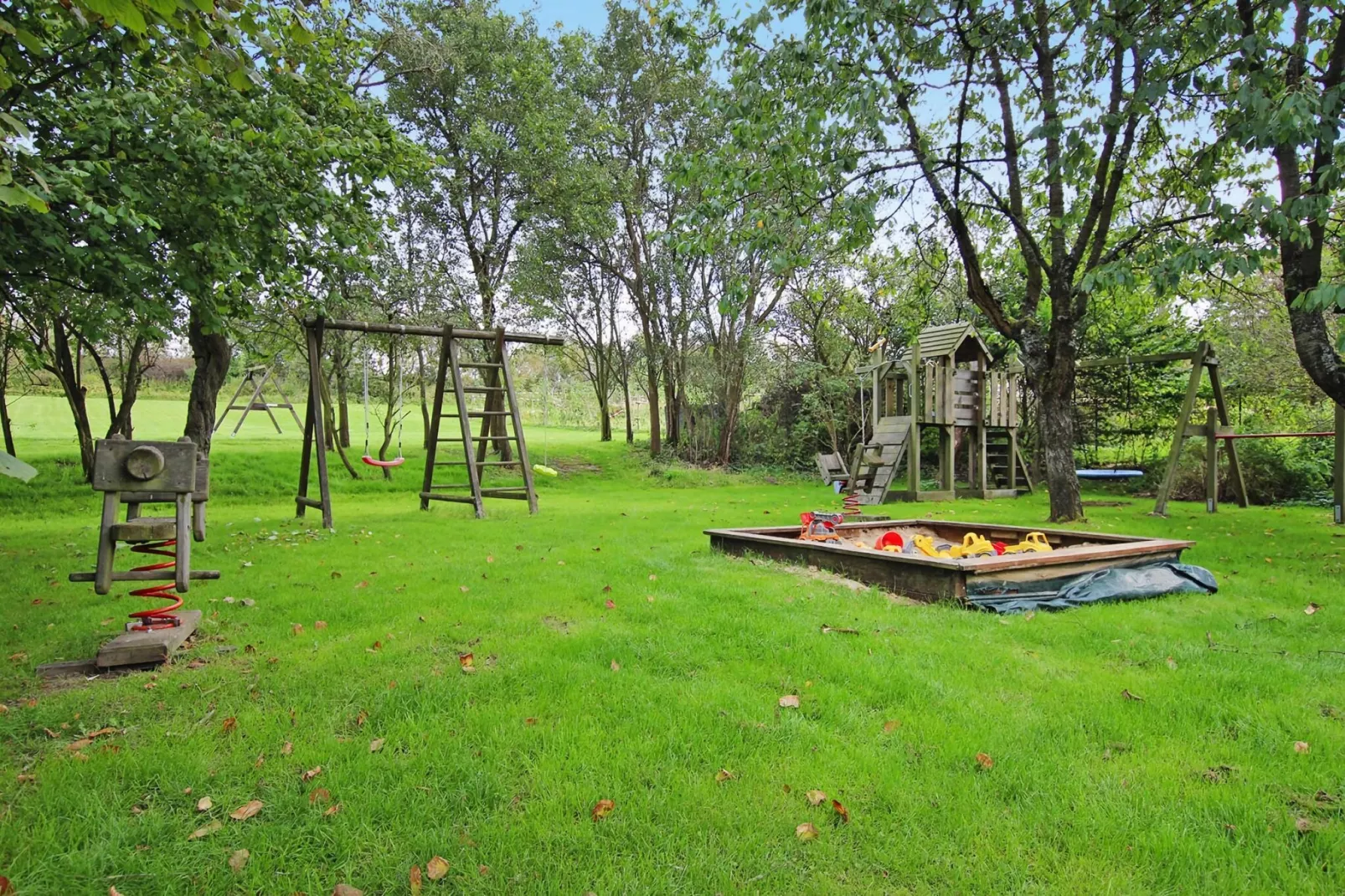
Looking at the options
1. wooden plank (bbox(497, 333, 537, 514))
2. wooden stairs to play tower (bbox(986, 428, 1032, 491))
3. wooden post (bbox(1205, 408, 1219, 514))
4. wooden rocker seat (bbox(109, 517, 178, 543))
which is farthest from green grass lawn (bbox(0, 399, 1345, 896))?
wooden stairs to play tower (bbox(986, 428, 1032, 491))

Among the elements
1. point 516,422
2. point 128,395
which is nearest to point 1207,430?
point 516,422

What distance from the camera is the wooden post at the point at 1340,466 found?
8.87m

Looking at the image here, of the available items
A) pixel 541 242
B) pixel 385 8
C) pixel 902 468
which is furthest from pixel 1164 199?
pixel 385 8

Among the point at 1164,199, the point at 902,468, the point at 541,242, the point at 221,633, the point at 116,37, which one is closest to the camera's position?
the point at 221,633

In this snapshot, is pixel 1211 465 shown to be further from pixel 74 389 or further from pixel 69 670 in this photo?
pixel 74 389

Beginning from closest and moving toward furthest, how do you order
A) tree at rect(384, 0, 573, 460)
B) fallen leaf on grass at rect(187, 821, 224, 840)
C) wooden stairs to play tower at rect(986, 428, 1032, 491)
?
1. fallen leaf on grass at rect(187, 821, 224, 840)
2. wooden stairs to play tower at rect(986, 428, 1032, 491)
3. tree at rect(384, 0, 573, 460)

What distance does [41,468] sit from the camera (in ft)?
41.8

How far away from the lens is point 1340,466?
29.6 feet

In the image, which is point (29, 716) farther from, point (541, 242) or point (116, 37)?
point (541, 242)

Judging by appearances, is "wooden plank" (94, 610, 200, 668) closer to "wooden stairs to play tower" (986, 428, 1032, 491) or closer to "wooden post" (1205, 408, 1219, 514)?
"wooden post" (1205, 408, 1219, 514)

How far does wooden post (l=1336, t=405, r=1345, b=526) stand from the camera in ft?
29.1

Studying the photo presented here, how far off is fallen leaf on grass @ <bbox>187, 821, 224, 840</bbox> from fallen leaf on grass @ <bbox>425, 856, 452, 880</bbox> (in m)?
0.72

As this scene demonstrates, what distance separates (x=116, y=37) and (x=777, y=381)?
15.2m

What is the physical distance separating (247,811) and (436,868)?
753 millimetres
